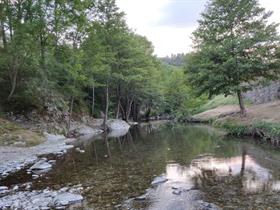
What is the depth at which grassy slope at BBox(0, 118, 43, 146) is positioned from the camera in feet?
60.7

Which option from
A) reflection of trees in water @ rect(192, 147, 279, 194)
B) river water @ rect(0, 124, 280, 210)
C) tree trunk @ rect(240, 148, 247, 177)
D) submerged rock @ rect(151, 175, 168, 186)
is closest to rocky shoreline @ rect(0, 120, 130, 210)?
river water @ rect(0, 124, 280, 210)

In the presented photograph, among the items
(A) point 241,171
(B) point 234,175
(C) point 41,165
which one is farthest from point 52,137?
(B) point 234,175

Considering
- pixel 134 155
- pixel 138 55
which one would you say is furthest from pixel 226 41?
pixel 138 55

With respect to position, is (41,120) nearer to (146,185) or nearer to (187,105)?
(146,185)

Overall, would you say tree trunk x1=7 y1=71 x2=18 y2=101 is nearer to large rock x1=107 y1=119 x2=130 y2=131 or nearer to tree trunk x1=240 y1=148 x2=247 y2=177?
large rock x1=107 y1=119 x2=130 y2=131

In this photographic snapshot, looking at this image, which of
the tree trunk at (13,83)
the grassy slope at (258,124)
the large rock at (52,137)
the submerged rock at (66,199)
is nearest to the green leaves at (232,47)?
the grassy slope at (258,124)

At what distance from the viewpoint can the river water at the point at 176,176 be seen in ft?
28.0

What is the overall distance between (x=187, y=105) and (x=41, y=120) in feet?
117

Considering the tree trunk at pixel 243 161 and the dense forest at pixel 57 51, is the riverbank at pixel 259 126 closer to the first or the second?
the tree trunk at pixel 243 161

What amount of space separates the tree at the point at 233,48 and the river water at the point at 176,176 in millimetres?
8729

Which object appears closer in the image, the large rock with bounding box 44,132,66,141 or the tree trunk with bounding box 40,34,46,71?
the large rock with bounding box 44,132,66,141

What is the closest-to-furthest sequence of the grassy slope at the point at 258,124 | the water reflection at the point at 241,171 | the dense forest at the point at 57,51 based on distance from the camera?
the water reflection at the point at 241,171
the grassy slope at the point at 258,124
the dense forest at the point at 57,51

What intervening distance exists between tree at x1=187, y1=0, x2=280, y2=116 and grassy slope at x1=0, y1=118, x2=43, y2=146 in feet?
46.5

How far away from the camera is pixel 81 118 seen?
3541 cm
